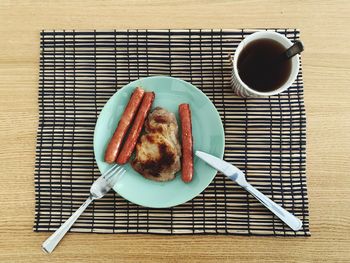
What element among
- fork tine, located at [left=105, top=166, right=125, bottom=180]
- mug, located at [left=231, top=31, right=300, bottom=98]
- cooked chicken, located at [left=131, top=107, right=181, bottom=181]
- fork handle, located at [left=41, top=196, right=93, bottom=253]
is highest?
mug, located at [left=231, top=31, right=300, bottom=98]

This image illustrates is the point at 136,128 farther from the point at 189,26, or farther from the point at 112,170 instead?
the point at 189,26

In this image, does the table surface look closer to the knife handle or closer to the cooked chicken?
the knife handle

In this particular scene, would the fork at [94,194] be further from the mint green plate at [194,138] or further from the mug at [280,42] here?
the mug at [280,42]

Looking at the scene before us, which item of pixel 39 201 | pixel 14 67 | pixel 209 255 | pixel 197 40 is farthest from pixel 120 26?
pixel 209 255

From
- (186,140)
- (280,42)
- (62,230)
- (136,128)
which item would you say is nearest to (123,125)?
(136,128)

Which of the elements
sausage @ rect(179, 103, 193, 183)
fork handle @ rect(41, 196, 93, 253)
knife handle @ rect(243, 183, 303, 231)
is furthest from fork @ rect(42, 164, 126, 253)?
knife handle @ rect(243, 183, 303, 231)

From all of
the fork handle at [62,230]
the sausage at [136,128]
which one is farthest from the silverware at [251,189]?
the fork handle at [62,230]
